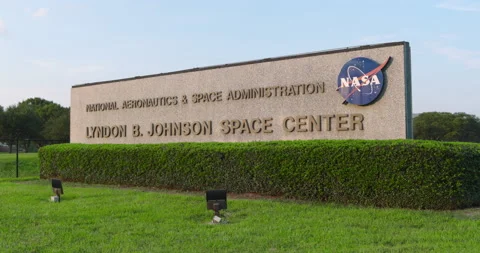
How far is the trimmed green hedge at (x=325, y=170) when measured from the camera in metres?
8.78

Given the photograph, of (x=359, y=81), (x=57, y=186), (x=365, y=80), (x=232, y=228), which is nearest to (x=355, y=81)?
(x=359, y=81)

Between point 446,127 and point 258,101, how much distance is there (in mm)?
48104

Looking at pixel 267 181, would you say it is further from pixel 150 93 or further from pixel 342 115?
pixel 150 93

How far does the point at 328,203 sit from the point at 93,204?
4616mm

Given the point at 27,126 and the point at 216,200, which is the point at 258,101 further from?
the point at 27,126

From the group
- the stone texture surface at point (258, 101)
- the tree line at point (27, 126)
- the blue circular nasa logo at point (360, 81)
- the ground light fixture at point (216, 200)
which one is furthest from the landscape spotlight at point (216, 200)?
the tree line at point (27, 126)

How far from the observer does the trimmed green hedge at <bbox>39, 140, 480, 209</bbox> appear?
8.78m

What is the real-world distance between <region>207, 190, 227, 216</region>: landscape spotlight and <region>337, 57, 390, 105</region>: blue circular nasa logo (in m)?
4.34

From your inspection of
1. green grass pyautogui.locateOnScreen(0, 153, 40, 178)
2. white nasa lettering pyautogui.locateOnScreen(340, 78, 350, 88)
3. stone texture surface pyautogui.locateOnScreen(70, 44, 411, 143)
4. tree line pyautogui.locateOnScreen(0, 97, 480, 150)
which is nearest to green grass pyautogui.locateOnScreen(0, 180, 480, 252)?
stone texture surface pyautogui.locateOnScreen(70, 44, 411, 143)

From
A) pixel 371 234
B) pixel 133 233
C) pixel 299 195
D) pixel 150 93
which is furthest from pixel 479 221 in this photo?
pixel 150 93

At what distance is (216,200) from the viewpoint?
27.3 feet

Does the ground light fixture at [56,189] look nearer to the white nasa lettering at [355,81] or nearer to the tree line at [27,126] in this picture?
the white nasa lettering at [355,81]

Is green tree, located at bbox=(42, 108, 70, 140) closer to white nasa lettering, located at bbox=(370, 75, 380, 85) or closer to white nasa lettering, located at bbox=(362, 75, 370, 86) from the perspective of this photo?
white nasa lettering, located at bbox=(362, 75, 370, 86)

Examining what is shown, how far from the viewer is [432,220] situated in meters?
7.84
